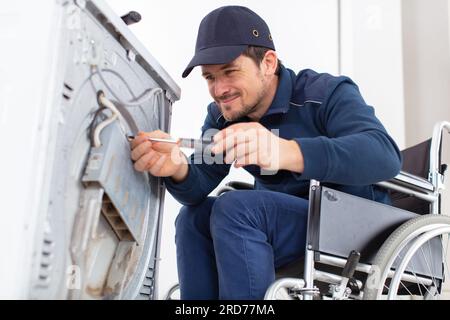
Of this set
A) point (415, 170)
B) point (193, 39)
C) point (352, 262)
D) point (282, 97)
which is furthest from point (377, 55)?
point (352, 262)

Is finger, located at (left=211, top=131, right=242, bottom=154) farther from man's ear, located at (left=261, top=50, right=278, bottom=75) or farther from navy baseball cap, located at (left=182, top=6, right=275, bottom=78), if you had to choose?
man's ear, located at (left=261, top=50, right=278, bottom=75)

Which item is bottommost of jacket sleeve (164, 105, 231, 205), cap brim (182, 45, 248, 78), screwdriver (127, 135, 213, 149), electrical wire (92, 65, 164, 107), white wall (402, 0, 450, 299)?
jacket sleeve (164, 105, 231, 205)

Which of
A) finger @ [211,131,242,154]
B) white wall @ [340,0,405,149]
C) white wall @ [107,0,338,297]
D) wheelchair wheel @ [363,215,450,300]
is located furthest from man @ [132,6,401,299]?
white wall @ [340,0,405,149]

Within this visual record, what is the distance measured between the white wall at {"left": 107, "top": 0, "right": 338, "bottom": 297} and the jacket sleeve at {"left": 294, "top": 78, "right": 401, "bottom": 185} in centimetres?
111

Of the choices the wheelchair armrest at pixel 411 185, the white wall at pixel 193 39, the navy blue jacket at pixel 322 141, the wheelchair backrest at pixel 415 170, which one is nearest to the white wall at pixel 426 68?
the white wall at pixel 193 39

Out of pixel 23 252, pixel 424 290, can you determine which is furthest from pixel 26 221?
pixel 424 290

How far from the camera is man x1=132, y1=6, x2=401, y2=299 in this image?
36.4 inches

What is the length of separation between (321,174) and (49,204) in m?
0.47

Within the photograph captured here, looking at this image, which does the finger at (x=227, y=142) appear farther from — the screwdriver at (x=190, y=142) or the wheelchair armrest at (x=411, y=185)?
the wheelchair armrest at (x=411, y=185)

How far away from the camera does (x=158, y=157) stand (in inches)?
39.8

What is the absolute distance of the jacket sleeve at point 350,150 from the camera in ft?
3.10

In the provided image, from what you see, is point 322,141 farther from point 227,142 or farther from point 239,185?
point 239,185

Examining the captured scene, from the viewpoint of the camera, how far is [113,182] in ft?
2.90
